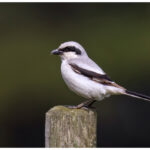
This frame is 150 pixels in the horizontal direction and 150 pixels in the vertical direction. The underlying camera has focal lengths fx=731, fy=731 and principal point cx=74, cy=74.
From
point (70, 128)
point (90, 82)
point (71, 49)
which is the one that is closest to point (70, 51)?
point (71, 49)

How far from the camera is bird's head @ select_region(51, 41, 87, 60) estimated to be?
7023 millimetres

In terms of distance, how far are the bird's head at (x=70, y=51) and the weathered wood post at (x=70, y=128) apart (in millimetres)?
1435

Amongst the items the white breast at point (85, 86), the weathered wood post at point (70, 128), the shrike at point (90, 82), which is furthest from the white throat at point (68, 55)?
the weathered wood post at point (70, 128)

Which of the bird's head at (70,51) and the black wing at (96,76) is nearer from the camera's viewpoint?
the black wing at (96,76)

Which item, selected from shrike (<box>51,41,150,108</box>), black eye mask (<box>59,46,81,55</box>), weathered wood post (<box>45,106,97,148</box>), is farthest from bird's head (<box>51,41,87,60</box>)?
weathered wood post (<box>45,106,97,148</box>)

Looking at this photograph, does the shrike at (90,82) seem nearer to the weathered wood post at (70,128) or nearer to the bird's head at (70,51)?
the bird's head at (70,51)

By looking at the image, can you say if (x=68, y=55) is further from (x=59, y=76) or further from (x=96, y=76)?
(x=59, y=76)

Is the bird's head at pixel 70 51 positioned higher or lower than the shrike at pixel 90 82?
higher

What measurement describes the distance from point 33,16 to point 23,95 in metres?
2.24

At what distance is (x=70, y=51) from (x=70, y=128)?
1.64 meters

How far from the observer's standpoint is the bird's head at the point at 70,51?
23.0ft

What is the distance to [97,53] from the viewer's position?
14.7m

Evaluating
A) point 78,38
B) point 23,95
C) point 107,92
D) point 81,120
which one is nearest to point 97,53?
point 78,38

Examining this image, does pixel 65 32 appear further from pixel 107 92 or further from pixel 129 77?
pixel 107 92
